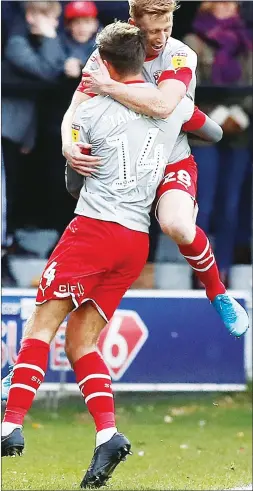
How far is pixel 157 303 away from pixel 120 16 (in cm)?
243

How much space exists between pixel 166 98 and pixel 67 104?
4.97 metres

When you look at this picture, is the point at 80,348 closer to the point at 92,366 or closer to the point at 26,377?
the point at 92,366

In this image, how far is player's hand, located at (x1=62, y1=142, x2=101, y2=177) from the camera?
20.6 feet

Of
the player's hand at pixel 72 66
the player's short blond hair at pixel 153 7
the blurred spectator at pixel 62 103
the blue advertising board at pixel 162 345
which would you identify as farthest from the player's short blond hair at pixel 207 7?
the player's short blond hair at pixel 153 7

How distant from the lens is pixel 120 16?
11.1m

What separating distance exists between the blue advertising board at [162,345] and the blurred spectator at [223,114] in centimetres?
87

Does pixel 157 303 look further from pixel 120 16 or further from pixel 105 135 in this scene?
pixel 105 135

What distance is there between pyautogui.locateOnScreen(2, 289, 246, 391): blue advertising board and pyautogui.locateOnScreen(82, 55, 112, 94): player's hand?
4.29 m

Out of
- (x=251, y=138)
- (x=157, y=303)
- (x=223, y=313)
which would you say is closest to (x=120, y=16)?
(x=251, y=138)

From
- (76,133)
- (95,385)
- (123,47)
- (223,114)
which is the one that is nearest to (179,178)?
(76,133)

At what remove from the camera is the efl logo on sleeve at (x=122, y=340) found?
1041 cm

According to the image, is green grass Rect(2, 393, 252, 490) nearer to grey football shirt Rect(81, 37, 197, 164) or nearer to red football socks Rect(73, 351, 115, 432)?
red football socks Rect(73, 351, 115, 432)

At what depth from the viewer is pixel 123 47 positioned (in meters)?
6.20

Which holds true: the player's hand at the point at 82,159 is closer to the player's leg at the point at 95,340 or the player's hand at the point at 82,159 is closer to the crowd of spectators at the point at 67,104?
the player's leg at the point at 95,340
